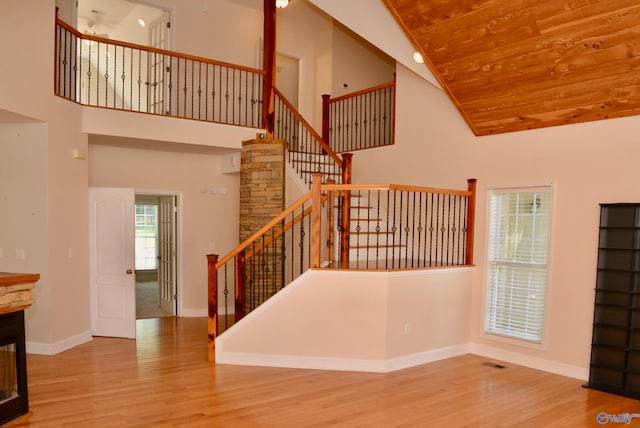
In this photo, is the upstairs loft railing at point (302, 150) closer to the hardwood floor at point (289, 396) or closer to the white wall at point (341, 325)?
the white wall at point (341, 325)

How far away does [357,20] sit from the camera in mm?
5145

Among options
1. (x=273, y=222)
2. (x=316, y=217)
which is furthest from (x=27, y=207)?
(x=316, y=217)

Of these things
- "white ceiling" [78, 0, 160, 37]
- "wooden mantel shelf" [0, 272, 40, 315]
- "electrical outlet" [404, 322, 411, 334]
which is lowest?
"electrical outlet" [404, 322, 411, 334]

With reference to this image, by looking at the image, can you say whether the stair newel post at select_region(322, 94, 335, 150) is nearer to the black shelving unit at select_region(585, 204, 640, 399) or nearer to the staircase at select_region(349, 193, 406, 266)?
the staircase at select_region(349, 193, 406, 266)

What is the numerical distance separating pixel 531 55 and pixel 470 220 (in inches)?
80.4

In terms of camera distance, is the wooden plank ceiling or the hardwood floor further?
the wooden plank ceiling

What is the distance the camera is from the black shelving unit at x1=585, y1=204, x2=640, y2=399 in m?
4.18

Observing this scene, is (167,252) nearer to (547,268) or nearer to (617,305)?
(547,268)

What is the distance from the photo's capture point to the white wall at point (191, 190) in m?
6.81

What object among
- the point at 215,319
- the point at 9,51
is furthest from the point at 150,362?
the point at 9,51

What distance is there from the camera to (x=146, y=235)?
11102mm

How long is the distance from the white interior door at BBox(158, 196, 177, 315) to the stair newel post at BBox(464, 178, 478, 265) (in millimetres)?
4657

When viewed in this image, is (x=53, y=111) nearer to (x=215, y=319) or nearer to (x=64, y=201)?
(x=64, y=201)

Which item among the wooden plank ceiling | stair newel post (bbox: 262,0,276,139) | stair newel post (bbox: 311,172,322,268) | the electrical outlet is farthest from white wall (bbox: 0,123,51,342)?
the wooden plank ceiling
